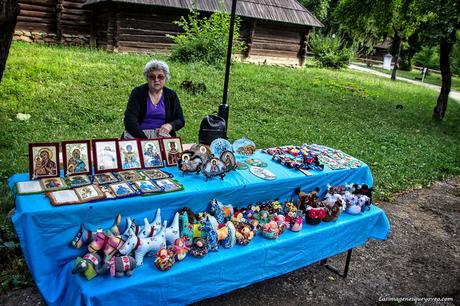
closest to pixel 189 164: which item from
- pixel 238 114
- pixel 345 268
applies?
pixel 345 268

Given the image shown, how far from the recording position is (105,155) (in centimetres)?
292

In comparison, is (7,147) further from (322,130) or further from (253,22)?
(253,22)

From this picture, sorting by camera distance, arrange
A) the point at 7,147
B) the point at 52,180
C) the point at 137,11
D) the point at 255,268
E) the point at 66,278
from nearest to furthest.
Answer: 1. the point at 66,278
2. the point at 52,180
3. the point at 255,268
4. the point at 7,147
5. the point at 137,11

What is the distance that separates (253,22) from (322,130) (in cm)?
910

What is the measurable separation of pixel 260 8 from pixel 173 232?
15.5m

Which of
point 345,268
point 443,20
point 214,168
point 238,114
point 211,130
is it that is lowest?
point 345,268

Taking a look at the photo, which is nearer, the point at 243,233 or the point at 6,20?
the point at 243,233

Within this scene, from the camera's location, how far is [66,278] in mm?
2291

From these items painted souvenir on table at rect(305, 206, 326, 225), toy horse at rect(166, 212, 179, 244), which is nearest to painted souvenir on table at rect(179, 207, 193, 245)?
toy horse at rect(166, 212, 179, 244)

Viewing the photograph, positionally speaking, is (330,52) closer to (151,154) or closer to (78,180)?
(151,154)

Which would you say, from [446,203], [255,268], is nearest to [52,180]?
[255,268]

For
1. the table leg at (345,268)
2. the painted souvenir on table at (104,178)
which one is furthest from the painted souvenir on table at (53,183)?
the table leg at (345,268)

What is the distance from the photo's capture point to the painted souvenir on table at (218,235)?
9.01ft

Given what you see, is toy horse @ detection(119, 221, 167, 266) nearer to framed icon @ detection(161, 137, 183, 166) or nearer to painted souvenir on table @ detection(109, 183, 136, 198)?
painted souvenir on table @ detection(109, 183, 136, 198)
